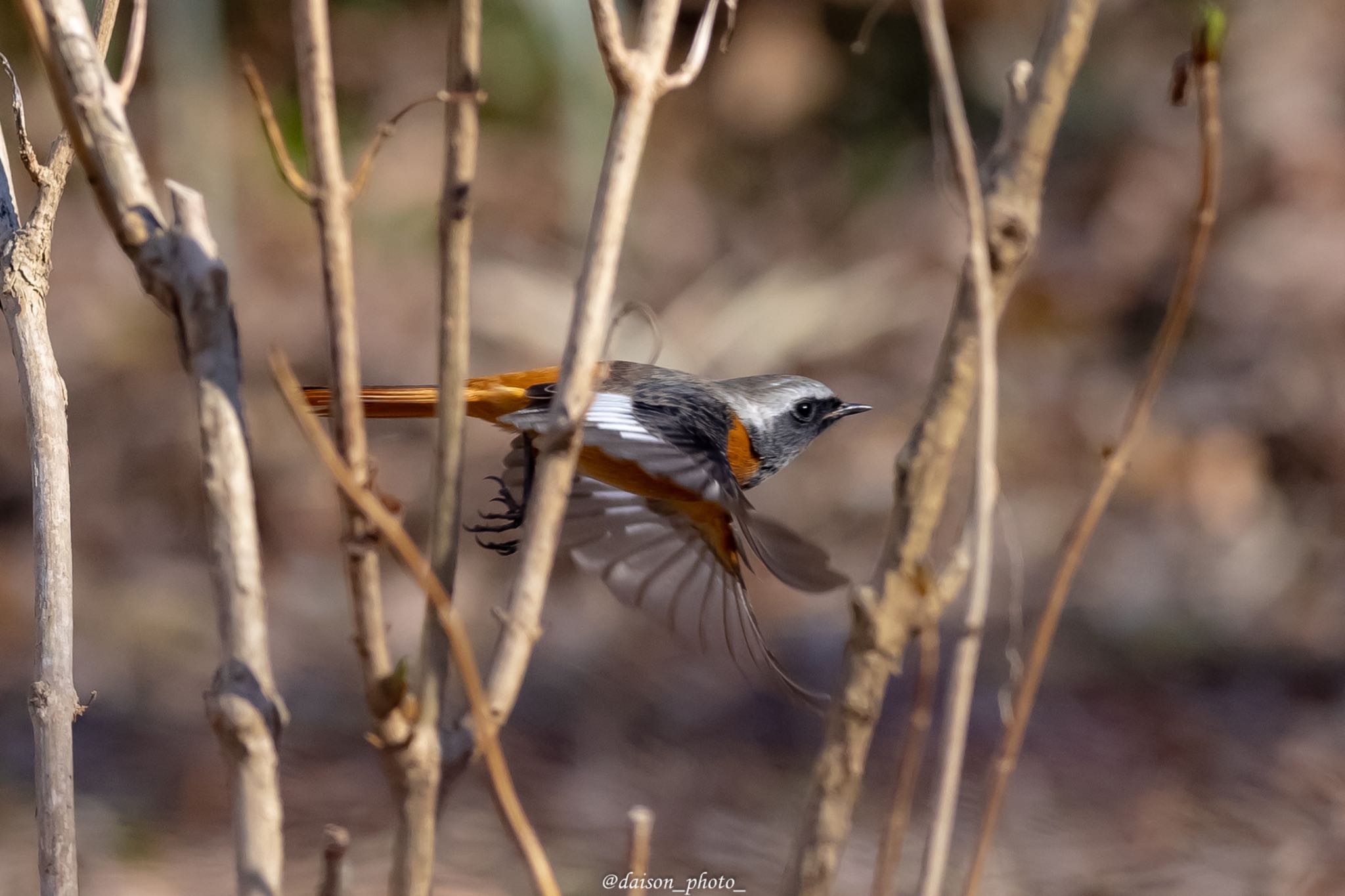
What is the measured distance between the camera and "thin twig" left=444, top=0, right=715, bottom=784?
85cm

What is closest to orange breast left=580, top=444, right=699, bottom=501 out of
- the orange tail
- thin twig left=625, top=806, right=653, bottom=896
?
the orange tail

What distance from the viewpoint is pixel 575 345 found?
0.86 m

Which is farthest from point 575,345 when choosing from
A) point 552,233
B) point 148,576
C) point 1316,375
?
point 552,233

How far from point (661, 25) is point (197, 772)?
2986 mm

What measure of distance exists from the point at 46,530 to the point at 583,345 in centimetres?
57

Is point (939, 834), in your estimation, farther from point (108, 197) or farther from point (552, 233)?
point (552, 233)

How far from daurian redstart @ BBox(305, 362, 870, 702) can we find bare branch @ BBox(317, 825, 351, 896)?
736 mm


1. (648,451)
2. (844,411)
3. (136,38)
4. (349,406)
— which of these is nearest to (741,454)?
(844,411)

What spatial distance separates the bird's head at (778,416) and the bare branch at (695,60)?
3.88ft

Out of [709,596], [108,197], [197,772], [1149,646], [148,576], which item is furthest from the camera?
[148,576]

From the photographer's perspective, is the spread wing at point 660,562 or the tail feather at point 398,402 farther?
the spread wing at point 660,562

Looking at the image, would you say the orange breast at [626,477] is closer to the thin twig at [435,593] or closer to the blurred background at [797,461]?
the thin twig at [435,593]

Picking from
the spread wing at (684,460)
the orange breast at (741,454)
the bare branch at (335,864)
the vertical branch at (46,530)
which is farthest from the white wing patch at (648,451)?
the bare branch at (335,864)

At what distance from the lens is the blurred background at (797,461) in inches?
120
